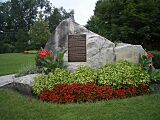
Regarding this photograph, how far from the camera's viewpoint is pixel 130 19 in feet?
64.2

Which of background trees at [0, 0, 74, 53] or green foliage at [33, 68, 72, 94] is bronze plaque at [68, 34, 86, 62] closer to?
green foliage at [33, 68, 72, 94]

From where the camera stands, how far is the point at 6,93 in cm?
859

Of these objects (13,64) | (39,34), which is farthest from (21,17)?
(13,64)

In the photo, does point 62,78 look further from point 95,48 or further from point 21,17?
point 21,17

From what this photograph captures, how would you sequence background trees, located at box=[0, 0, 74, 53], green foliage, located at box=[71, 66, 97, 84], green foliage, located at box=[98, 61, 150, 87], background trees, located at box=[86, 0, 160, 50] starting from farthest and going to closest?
background trees, located at box=[0, 0, 74, 53], background trees, located at box=[86, 0, 160, 50], green foliage, located at box=[71, 66, 97, 84], green foliage, located at box=[98, 61, 150, 87]

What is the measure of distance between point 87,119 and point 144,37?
1593cm

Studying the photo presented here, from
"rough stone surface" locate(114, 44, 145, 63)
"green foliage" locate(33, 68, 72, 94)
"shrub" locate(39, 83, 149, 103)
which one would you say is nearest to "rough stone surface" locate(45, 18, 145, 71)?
"rough stone surface" locate(114, 44, 145, 63)

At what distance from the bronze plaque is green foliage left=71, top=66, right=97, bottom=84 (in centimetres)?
118

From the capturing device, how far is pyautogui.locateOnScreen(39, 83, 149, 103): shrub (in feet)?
25.3

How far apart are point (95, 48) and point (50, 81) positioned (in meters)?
2.27

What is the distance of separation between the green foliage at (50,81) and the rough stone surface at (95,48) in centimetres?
97

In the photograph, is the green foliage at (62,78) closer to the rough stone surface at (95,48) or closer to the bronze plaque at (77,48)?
the rough stone surface at (95,48)

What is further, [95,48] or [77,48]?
[77,48]

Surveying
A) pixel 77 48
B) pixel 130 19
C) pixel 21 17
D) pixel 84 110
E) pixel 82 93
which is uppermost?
pixel 21 17
